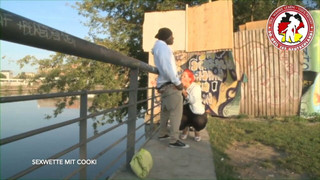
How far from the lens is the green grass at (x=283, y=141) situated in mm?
4508

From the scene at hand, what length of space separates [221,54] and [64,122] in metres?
9.42

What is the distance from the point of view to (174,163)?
13.1ft

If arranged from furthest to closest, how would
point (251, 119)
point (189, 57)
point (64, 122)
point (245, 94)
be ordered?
point (189, 57), point (245, 94), point (251, 119), point (64, 122)

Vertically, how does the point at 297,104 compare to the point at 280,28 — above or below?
below

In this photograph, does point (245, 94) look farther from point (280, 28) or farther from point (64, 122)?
point (64, 122)

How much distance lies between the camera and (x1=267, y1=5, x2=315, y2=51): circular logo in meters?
10.3

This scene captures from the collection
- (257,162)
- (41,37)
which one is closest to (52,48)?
(41,37)

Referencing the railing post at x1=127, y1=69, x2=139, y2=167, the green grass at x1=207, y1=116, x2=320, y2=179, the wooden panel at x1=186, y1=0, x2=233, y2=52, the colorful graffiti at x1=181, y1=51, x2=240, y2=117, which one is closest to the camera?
the railing post at x1=127, y1=69, x2=139, y2=167

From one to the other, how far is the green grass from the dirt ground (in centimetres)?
10

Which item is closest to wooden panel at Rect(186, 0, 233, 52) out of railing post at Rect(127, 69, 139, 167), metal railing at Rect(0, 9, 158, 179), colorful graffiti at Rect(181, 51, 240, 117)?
colorful graffiti at Rect(181, 51, 240, 117)

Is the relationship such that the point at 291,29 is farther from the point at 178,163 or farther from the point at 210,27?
the point at 178,163

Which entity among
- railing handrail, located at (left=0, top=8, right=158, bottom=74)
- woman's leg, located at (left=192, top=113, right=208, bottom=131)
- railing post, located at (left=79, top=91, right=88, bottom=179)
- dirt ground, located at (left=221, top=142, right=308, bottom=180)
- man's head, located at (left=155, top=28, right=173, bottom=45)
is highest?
man's head, located at (left=155, top=28, right=173, bottom=45)

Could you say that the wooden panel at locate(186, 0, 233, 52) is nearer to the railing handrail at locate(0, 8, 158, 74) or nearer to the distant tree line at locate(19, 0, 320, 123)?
the distant tree line at locate(19, 0, 320, 123)

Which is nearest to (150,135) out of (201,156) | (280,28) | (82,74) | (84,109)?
(201,156)
